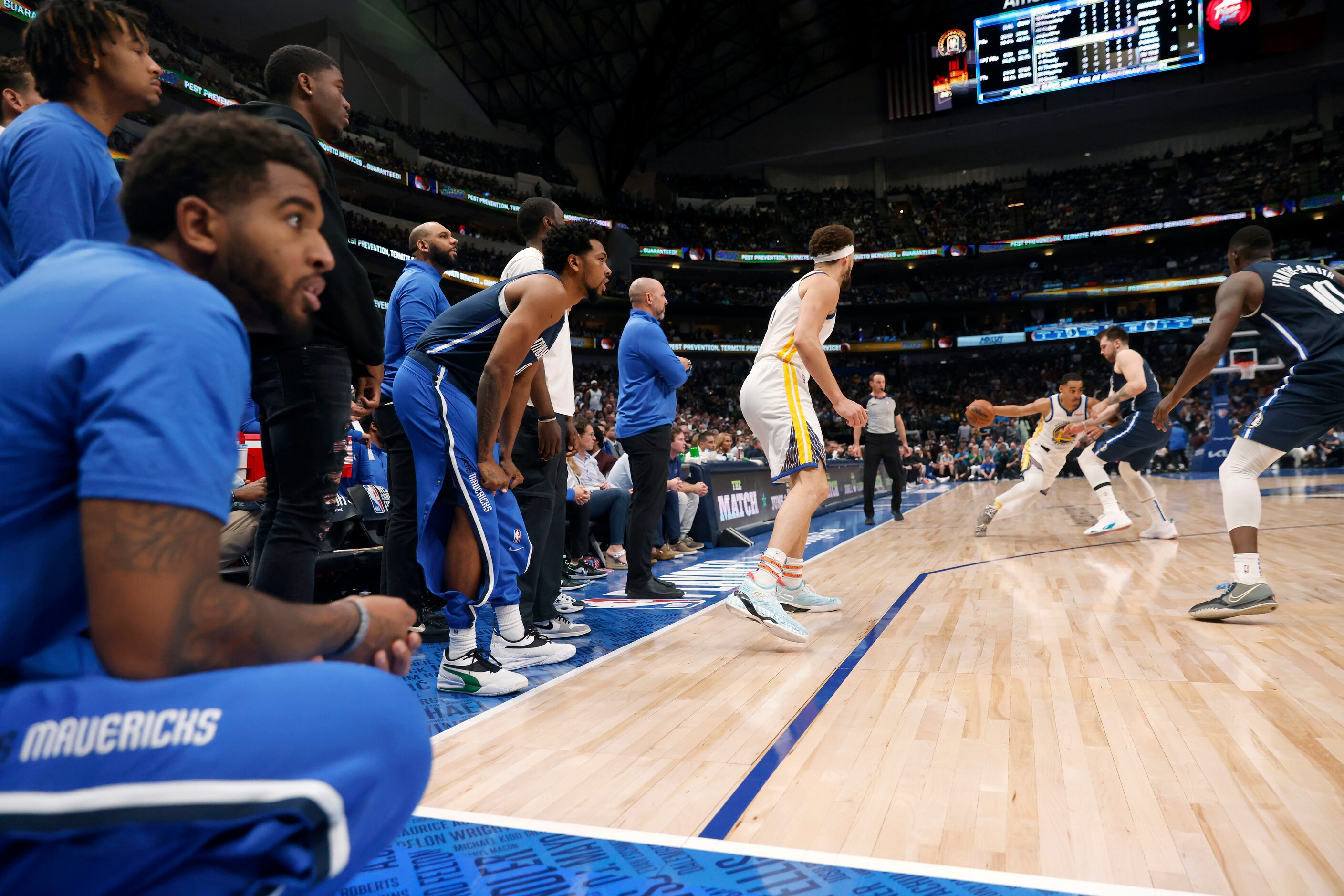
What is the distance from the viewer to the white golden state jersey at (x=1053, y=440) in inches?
302

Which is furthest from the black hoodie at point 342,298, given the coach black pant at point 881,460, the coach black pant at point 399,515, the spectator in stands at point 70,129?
the coach black pant at point 881,460

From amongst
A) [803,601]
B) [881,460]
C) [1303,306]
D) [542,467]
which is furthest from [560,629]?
[881,460]

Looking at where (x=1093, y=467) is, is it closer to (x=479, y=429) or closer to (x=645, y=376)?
Answer: (x=645, y=376)

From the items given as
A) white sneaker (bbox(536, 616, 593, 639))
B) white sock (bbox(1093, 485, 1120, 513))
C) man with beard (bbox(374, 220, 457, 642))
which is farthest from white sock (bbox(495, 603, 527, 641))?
white sock (bbox(1093, 485, 1120, 513))

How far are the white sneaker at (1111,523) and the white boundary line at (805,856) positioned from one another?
631 centimetres

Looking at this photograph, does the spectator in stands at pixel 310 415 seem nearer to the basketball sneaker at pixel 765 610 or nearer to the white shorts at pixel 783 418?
the basketball sneaker at pixel 765 610

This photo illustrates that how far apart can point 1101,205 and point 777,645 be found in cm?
3481

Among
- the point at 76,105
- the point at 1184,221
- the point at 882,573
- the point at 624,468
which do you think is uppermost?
the point at 1184,221

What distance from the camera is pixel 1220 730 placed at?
2188mm

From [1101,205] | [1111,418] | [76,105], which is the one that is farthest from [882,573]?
[1101,205]

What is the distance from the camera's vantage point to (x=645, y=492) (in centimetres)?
451

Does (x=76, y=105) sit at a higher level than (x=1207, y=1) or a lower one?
lower

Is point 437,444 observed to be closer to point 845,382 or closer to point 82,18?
point 82,18

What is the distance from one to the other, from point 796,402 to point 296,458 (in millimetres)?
2377
